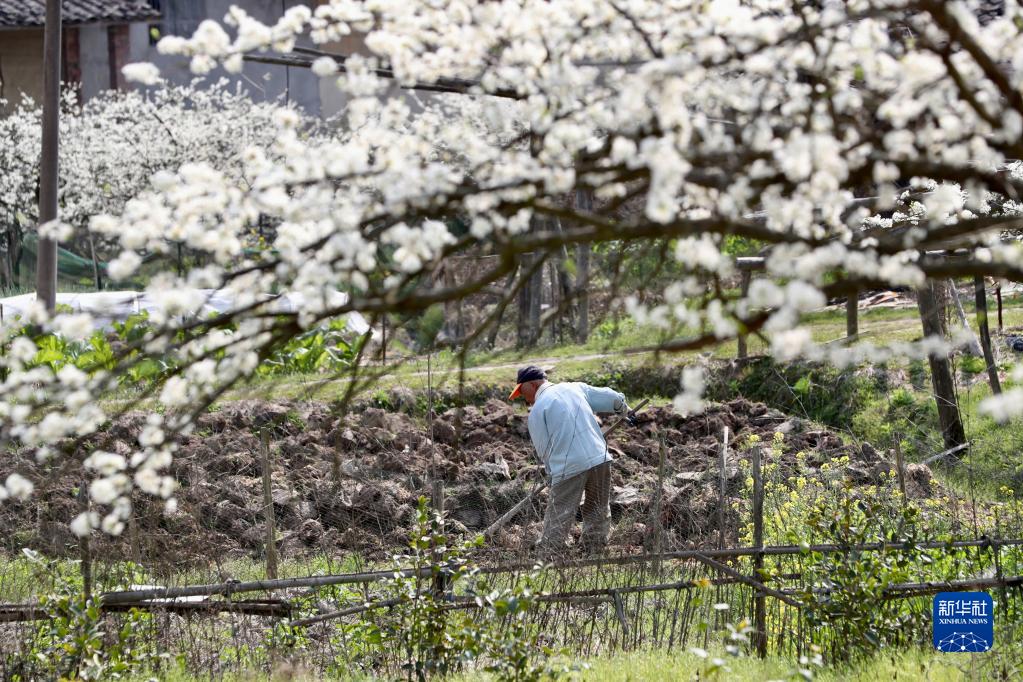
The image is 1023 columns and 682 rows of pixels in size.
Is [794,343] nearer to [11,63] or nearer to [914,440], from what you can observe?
[914,440]

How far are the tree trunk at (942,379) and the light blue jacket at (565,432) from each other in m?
3.20

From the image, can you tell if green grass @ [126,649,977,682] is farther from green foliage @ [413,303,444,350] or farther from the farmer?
the farmer

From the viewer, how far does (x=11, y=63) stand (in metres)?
30.4

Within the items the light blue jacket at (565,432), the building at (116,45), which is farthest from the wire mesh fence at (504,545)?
the building at (116,45)

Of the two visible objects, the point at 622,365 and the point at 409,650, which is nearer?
the point at 409,650

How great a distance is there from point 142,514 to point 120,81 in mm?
22427

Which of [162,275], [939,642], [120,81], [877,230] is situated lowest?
[939,642]

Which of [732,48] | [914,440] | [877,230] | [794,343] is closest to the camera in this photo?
[794,343]

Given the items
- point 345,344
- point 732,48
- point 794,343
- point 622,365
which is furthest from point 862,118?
point 345,344

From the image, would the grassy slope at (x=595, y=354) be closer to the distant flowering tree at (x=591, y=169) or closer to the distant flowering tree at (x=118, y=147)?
the distant flowering tree at (x=591, y=169)

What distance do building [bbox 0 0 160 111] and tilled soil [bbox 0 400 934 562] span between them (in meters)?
18.9

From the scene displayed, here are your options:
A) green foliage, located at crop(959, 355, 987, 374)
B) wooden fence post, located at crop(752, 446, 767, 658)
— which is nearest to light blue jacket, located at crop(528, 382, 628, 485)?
wooden fence post, located at crop(752, 446, 767, 658)

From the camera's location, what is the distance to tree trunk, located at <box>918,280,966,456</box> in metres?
10.3

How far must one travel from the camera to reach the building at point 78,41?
28531 millimetres
